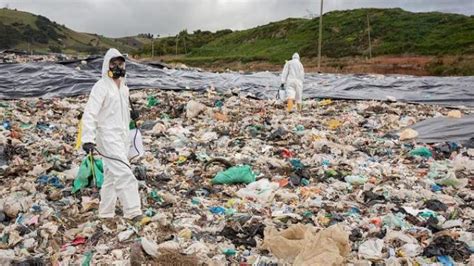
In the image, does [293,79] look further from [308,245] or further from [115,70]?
[308,245]

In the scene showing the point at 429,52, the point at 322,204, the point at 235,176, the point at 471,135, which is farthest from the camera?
the point at 429,52

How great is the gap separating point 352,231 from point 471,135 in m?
4.68

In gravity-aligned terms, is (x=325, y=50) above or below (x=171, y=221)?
above

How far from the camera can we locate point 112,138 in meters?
4.56

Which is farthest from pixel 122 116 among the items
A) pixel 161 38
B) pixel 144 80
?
pixel 161 38

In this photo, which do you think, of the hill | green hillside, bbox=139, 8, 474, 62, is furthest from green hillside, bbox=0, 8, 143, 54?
the hill

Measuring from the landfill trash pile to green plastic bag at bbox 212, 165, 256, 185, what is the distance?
12 mm

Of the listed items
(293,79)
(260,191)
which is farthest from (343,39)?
(260,191)

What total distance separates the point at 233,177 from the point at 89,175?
1706mm

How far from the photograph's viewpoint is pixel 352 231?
4586 millimetres

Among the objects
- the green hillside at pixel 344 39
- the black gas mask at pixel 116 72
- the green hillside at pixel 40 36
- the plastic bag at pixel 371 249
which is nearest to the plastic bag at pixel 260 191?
the plastic bag at pixel 371 249

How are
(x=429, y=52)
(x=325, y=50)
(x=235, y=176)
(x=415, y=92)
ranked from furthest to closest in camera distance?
(x=325, y=50) < (x=429, y=52) < (x=415, y=92) < (x=235, y=176)

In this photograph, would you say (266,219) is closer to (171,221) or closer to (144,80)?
(171,221)

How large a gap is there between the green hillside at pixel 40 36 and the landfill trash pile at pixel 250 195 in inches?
2294
